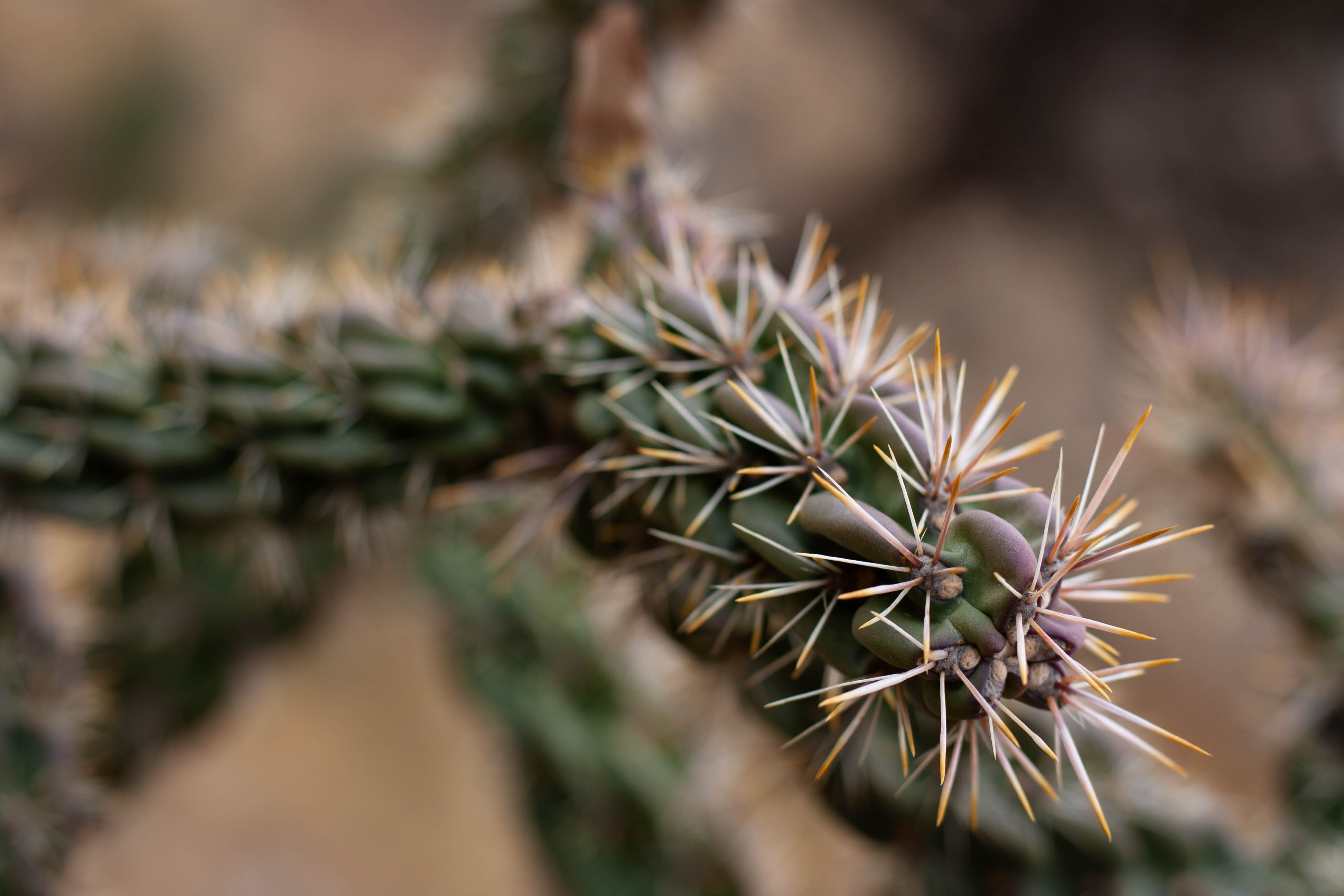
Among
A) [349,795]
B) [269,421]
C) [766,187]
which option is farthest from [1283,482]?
[766,187]

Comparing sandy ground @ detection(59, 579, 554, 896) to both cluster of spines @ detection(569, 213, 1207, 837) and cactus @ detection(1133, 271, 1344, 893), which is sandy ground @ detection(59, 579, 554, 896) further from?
cactus @ detection(1133, 271, 1344, 893)

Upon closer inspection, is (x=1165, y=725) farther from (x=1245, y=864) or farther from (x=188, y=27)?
(x=188, y=27)

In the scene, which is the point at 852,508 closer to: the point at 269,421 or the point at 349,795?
the point at 269,421

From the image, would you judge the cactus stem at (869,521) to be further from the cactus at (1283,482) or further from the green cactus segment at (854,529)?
the cactus at (1283,482)

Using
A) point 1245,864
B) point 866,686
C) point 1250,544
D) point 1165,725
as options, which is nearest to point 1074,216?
point 1165,725

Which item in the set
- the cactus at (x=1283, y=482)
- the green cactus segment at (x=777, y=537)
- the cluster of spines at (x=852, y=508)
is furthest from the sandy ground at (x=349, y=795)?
the cactus at (x=1283, y=482)

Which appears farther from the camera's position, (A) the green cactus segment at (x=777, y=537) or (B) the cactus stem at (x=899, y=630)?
(A) the green cactus segment at (x=777, y=537)

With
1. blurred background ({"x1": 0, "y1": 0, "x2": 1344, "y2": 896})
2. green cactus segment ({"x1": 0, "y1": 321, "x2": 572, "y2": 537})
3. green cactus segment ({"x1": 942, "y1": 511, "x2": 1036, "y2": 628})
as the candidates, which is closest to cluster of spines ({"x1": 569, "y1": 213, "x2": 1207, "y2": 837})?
green cactus segment ({"x1": 942, "y1": 511, "x2": 1036, "y2": 628})

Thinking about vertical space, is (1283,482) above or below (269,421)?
above

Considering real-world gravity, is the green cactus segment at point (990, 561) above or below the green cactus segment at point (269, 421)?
above
